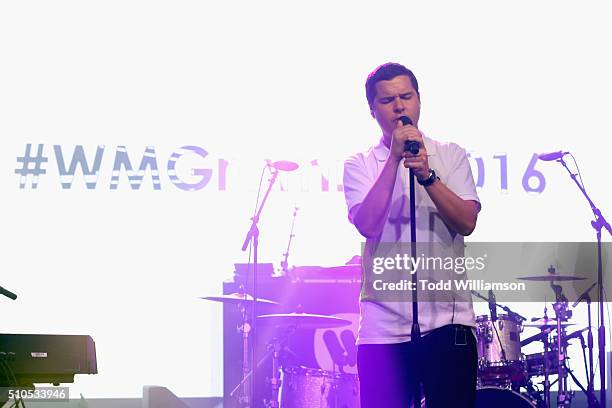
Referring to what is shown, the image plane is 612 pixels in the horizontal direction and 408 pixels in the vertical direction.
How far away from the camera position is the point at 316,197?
4.85m

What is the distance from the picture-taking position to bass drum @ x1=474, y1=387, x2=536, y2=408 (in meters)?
4.35

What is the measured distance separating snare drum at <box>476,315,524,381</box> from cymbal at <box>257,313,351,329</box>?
0.71m

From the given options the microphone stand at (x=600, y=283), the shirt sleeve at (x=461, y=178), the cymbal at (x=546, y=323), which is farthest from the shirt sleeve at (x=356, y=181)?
the cymbal at (x=546, y=323)

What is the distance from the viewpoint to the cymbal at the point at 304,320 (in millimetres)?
4719

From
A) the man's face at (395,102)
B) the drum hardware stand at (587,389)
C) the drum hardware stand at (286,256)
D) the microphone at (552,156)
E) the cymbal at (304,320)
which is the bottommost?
the drum hardware stand at (587,389)

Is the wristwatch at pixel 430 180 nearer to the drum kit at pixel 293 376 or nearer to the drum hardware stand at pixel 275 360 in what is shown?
the drum kit at pixel 293 376

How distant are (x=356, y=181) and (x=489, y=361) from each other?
2395 mm

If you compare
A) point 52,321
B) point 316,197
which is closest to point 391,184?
point 316,197

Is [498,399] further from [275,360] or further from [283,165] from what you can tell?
[283,165]

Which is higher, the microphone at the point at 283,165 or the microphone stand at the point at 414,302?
the microphone at the point at 283,165

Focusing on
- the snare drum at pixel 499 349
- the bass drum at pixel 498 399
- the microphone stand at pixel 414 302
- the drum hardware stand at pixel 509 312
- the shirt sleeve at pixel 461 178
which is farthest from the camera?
the drum hardware stand at pixel 509 312

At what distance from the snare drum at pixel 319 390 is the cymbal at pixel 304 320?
0.85ft

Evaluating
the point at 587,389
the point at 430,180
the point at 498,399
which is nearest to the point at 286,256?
the point at 498,399

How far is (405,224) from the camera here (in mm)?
2447
